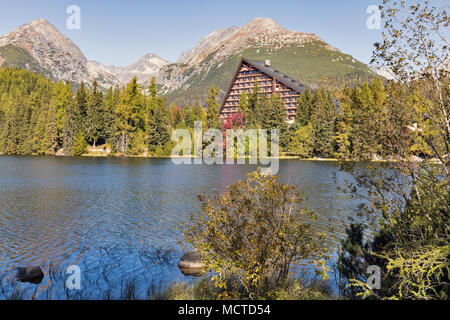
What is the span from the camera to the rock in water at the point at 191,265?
1141 centimetres

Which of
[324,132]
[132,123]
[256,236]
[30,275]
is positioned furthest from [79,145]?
[256,236]

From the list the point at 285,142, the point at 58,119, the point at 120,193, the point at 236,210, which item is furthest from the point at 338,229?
the point at 58,119

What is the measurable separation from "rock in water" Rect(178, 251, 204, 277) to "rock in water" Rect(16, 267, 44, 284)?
4.31 metres

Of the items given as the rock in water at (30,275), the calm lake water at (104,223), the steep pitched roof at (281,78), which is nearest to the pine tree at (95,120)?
the calm lake water at (104,223)

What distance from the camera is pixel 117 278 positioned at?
10.9 m

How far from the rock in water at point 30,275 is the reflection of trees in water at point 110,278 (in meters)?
0.17

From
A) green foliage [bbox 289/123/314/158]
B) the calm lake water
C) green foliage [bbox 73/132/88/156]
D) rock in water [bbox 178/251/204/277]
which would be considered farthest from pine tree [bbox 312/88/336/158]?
rock in water [bbox 178/251/204/277]

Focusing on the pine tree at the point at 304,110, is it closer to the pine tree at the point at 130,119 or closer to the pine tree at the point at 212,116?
the pine tree at the point at 212,116

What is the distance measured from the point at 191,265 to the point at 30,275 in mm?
4918

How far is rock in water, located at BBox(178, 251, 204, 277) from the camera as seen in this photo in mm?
11409

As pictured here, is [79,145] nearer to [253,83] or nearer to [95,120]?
[95,120]

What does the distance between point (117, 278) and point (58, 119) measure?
8569cm

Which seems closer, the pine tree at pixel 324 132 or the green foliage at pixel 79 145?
the pine tree at pixel 324 132

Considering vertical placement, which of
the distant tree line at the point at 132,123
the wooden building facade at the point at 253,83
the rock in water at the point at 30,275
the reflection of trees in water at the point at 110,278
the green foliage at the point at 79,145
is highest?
the wooden building facade at the point at 253,83
